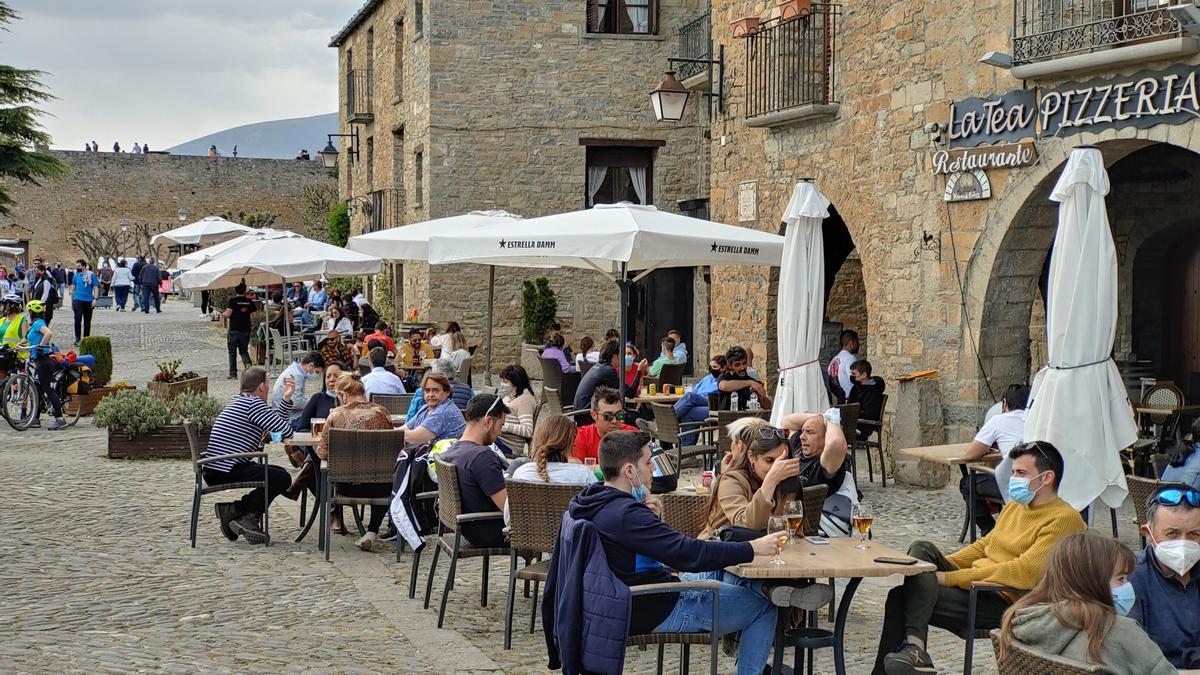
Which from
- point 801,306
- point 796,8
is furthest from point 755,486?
point 796,8

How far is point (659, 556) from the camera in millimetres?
5078

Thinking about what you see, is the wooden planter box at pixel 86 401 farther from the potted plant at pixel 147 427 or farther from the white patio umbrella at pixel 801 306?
the white patio umbrella at pixel 801 306

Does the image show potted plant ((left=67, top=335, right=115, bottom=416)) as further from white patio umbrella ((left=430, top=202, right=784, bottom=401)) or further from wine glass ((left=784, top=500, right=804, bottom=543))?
wine glass ((left=784, top=500, right=804, bottom=543))

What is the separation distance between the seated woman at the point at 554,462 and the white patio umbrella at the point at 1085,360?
302 cm

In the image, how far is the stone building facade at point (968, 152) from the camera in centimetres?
1023

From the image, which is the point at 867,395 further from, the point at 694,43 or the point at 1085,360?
the point at 694,43

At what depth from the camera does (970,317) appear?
11.7 meters

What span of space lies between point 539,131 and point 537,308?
9.86 feet

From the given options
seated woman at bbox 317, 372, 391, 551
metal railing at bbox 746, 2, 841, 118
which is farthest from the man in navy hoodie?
metal railing at bbox 746, 2, 841, 118

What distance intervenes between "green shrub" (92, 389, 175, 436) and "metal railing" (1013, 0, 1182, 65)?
820cm

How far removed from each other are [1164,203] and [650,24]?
11.7 meters

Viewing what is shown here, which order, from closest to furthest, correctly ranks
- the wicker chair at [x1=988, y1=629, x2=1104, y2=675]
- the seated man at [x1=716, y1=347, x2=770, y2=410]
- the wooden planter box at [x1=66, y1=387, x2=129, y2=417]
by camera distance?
the wicker chair at [x1=988, y1=629, x2=1104, y2=675]
the seated man at [x1=716, y1=347, x2=770, y2=410]
the wooden planter box at [x1=66, y1=387, x2=129, y2=417]

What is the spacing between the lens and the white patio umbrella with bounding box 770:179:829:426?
33.6 feet

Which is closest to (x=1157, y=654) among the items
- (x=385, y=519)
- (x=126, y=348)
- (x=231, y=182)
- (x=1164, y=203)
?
(x=385, y=519)
